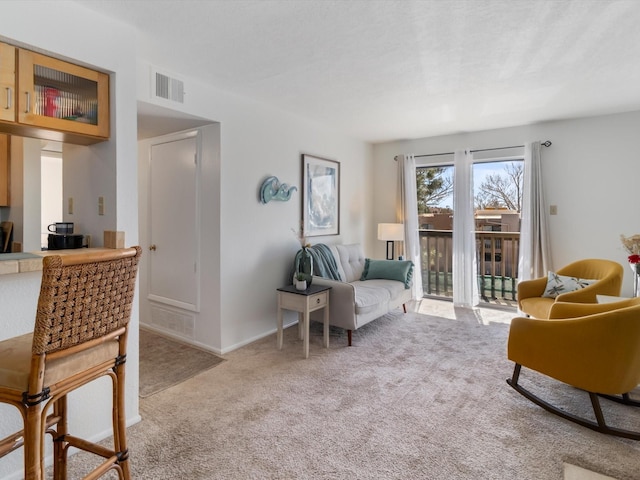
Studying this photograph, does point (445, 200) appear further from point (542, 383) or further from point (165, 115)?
point (165, 115)

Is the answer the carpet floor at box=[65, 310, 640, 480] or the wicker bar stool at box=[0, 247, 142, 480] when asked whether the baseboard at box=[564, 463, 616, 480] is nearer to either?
the carpet floor at box=[65, 310, 640, 480]

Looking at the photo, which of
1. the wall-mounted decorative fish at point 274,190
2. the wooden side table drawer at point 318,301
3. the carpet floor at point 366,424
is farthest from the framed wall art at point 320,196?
the carpet floor at point 366,424

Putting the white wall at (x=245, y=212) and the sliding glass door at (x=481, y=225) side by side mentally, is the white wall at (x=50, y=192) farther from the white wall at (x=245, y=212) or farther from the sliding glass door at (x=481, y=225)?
the sliding glass door at (x=481, y=225)

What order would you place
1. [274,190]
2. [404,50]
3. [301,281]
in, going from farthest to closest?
[274,190] → [301,281] → [404,50]

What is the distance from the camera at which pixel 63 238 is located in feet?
6.75

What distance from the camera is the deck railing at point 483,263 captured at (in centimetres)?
493

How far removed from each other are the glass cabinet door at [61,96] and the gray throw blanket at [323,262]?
2210mm

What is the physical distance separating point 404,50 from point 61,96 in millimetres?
2162

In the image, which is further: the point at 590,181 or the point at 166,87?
the point at 590,181

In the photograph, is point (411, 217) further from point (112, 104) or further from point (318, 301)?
point (112, 104)

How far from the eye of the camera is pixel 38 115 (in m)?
1.80

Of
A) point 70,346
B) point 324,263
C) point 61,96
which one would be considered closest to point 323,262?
point 324,263

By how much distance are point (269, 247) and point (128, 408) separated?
2.00 m

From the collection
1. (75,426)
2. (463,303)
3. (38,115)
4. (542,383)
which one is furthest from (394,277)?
(38,115)
